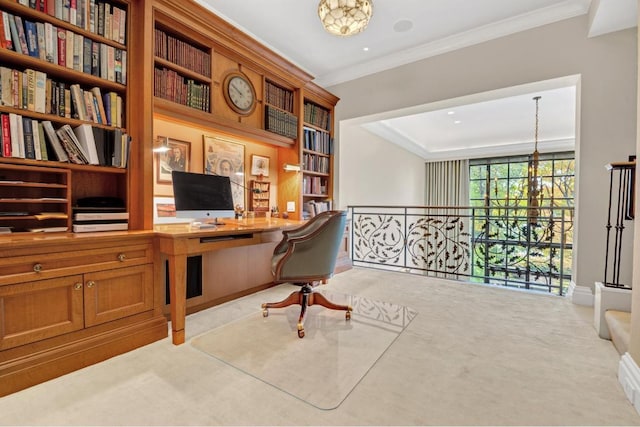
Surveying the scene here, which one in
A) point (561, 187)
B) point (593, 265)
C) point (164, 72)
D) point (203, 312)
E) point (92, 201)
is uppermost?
point (164, 72)

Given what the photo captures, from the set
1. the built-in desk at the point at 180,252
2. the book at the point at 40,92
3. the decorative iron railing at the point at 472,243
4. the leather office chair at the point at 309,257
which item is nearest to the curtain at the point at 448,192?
the decorative iron railing at the point at 472,243

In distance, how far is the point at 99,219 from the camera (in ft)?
6.21

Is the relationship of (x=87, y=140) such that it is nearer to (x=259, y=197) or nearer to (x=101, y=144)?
(x=101, y=144)

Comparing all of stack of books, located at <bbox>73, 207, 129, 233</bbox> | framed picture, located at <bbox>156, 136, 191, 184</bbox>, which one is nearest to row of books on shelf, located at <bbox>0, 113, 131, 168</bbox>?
stack of books, located at <bbox>73, 207, 129, 233</bbox>

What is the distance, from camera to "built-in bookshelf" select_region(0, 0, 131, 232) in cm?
165

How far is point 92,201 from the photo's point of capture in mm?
1986

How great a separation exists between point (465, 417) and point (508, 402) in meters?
0.28

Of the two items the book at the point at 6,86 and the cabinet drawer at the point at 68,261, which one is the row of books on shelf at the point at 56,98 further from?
the cabinet drawer at the point at 68,261

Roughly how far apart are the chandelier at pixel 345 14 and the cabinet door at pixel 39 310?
8.26ft

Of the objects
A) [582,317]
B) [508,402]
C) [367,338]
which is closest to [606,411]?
[508,402]

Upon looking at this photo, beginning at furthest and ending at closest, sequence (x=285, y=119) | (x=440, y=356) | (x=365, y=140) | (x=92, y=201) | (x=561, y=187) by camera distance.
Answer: (x=561, y=187) → (x=365, y=140) → (x=285, y=119) → (x=92, y=201) → (x=440, y=356)

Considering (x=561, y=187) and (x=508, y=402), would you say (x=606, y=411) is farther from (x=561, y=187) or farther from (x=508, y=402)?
(x=561, y=187)

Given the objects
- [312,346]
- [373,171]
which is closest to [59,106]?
[312,346]

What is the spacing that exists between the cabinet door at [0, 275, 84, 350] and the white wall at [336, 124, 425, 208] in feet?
10.8
